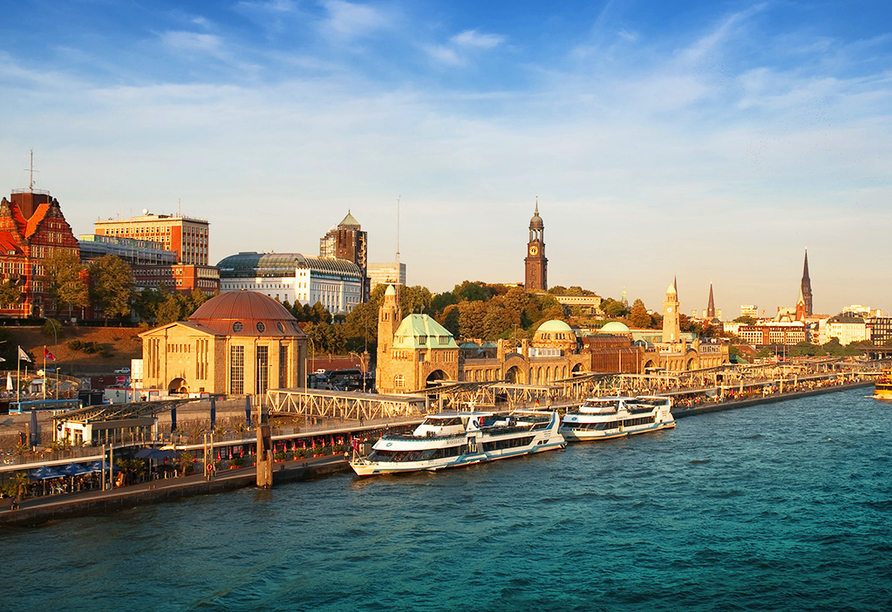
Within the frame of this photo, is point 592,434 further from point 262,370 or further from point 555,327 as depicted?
point 555,327

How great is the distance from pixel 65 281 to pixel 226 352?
44.6 m

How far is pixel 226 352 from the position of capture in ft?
311

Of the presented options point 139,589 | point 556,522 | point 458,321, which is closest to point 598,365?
point 458,321

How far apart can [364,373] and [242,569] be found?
80931 mm

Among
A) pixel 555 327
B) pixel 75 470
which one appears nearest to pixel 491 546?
pixel 75 470

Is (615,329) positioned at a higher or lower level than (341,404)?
higher

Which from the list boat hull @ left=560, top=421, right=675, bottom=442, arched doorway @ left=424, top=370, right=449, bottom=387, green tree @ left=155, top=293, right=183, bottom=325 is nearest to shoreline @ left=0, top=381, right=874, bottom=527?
boat hull @ left=560, top=421, right=675, bottom=442

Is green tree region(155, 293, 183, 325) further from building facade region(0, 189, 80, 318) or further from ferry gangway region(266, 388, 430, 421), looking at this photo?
ferry gangway region(266, 388, 430, 421)

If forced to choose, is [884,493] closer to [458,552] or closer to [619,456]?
[619,456]

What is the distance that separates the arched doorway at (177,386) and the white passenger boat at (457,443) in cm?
3269

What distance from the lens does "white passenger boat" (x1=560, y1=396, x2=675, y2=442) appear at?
9056 cm

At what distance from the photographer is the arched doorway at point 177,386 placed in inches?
3716

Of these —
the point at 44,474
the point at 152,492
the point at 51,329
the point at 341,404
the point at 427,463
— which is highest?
the point at 51,329

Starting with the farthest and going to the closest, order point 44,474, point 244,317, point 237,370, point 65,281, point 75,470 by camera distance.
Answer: point 65,281 → point 244,317 → point 237,370 → point 75,470 → point 44,474
